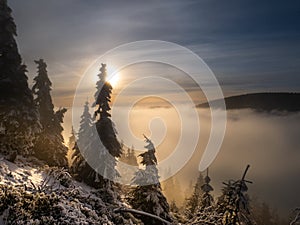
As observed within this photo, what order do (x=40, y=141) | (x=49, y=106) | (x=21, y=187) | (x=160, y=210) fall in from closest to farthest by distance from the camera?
(x=21, y=187) → (x=160, y=210) → (x=40, y=141) → (x=49, y=106)

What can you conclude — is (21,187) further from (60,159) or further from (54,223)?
(60,159)

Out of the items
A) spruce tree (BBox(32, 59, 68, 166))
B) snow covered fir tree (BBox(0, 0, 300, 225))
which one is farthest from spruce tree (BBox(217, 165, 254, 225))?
spruce tree (BBox(32, 59, 68, 166))

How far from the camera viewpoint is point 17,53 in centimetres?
2536

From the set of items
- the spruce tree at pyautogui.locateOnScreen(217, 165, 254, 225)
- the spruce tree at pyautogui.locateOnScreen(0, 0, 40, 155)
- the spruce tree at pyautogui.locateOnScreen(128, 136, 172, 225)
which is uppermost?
the spruce tree at pyautogui.locateOnScreen(0, 0, 40, 155)

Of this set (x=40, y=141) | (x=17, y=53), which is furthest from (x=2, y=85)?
(x=40, y=141)

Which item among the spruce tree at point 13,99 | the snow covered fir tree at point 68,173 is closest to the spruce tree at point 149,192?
the snow covered fir tree at point 68,173

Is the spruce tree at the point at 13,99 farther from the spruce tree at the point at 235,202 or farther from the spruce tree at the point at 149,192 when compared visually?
the spruce tree at the point at 235,202

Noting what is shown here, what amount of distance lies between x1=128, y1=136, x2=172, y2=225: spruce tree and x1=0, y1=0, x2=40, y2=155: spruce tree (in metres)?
9.24

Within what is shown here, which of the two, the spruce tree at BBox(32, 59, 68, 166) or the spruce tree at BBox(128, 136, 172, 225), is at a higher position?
the spruce tree at BBox(32, 59, 68, 166)

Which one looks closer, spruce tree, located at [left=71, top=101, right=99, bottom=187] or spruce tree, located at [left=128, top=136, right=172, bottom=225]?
spruce tree, located at [left=128, top=136, right=172, bottom=225]

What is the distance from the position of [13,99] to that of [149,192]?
12822 mm

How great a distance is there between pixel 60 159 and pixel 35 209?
2527 centimetres

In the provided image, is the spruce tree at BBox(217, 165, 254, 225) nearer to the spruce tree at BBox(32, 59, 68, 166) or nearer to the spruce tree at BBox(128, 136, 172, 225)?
the spruce tree at BBox(128, 136, 172, 225)

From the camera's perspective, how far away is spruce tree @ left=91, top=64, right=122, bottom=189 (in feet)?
98.9
